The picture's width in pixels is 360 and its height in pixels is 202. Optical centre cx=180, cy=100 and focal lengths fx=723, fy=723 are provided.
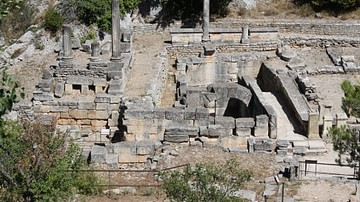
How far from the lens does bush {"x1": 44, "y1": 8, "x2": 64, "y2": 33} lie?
39.0 metres

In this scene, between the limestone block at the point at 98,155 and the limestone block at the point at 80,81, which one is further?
the limestone block at the point at 80,81

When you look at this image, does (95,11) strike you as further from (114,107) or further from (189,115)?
(189,115)

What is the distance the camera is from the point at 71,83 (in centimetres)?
2741

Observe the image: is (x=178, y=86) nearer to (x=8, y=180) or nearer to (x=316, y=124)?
(x=316, y=124)

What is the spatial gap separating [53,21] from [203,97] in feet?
48.6

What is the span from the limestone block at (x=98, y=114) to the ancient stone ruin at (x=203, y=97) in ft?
0.17

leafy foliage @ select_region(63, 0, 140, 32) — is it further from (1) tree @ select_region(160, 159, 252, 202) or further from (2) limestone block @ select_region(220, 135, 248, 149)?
(1) tree @ select_region(160, 159, 252, 202)

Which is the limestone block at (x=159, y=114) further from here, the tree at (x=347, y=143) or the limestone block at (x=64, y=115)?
the tree at (x=347, y=143)

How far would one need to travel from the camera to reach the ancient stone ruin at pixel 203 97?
22.5 m

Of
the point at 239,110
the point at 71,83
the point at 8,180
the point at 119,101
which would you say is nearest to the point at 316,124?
the point at 239,110

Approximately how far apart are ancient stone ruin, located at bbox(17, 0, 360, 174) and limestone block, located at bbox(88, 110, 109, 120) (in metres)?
0.05

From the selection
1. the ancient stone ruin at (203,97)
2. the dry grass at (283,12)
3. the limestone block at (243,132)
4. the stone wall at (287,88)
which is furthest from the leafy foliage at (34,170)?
the dry grass at (283,12)

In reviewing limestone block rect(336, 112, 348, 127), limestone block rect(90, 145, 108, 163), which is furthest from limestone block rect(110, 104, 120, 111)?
limestone block rect(336, 112, 348, 127)

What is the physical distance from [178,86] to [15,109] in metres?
7.12
